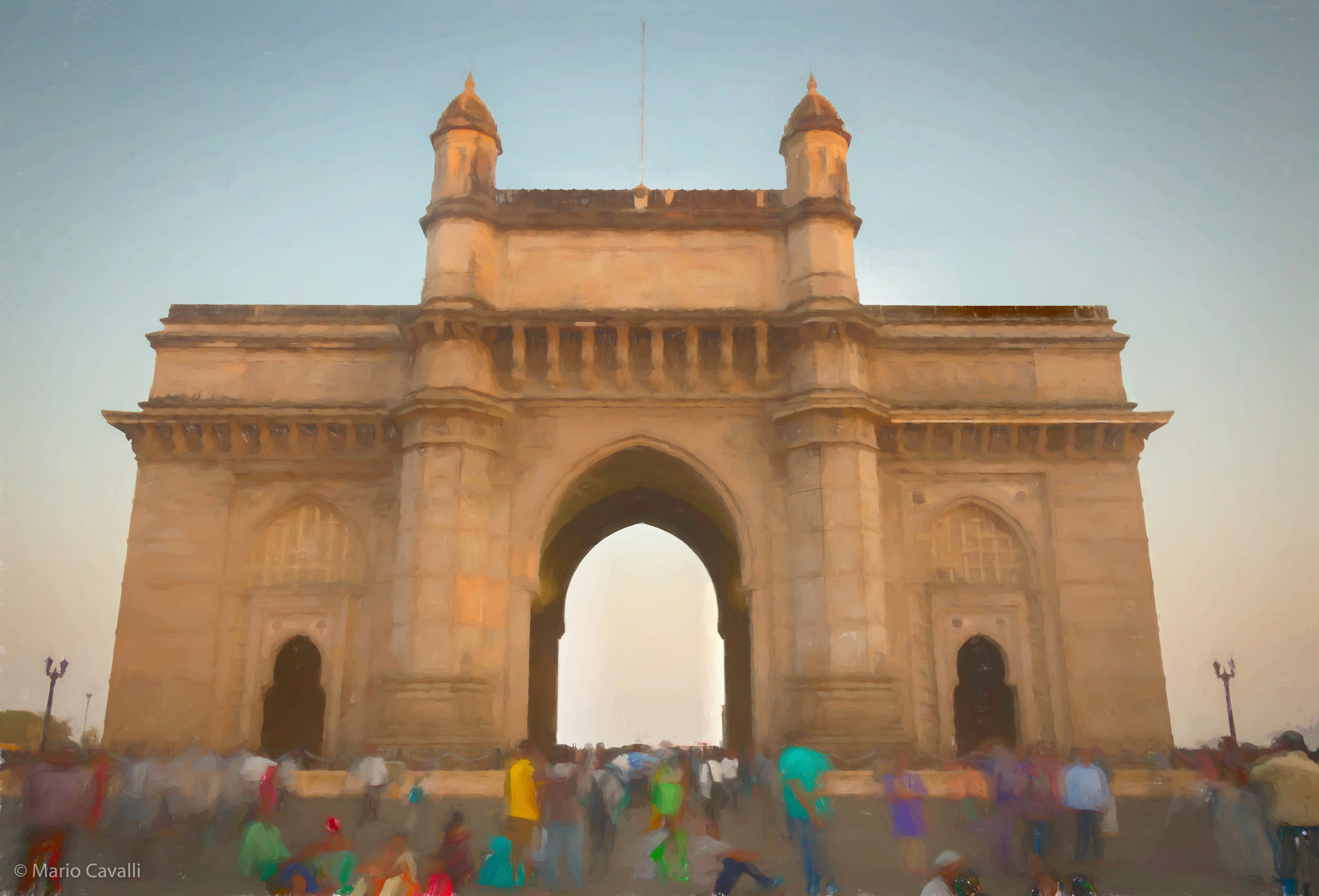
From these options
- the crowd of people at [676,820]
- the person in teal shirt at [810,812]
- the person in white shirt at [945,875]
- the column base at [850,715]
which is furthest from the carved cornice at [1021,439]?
the person in white shirt at [945,875]

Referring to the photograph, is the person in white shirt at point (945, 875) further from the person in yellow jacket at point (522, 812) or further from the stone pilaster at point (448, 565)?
the stone pilaster at point (448, 565)

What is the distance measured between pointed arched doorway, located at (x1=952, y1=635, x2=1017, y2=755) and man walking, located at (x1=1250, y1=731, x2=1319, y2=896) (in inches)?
365

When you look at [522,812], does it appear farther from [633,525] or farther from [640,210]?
[633,525]

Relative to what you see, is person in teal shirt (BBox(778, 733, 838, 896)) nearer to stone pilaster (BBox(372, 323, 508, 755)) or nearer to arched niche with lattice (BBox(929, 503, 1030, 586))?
stone pilaster (BBox(372, 323, 508, 755))

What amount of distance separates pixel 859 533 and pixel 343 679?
418 inches

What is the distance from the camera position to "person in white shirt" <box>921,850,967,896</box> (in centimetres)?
749

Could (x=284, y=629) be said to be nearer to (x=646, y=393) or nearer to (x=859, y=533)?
(x=646, y=393)

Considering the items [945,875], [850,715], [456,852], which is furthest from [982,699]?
[945,875]

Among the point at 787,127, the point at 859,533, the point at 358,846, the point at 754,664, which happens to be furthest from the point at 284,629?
the point at 787,127

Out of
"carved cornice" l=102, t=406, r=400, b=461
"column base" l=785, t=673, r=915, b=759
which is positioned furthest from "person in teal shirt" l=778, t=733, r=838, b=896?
"carved cornice" l=102, t=406, r=400, b=461

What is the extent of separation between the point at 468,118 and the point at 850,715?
14614 millimetres

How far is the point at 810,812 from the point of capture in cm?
1179

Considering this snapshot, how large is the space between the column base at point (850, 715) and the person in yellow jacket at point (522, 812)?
679 centimetres

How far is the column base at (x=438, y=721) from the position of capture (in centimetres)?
1745
